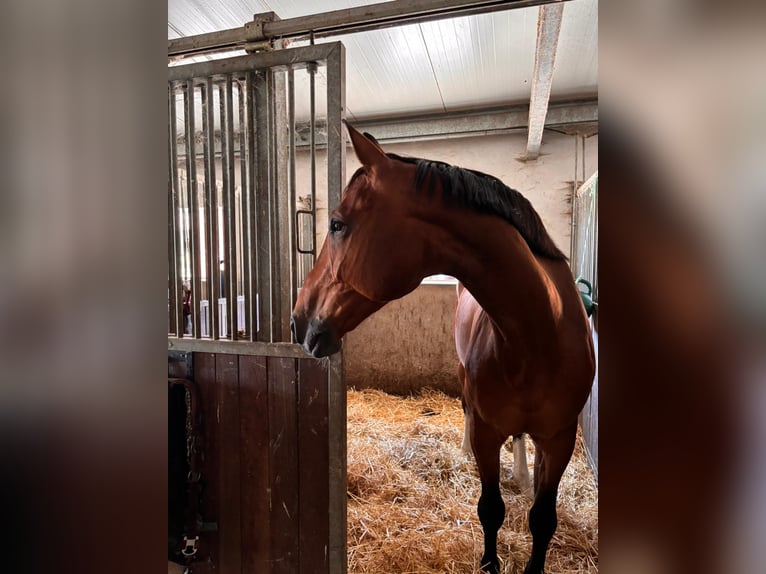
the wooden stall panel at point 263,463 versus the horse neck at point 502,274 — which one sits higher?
the horse neck at point 502,274

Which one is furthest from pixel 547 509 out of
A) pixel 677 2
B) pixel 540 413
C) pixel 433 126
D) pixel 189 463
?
pixel 433 126

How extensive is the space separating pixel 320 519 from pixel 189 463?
0.43 meters

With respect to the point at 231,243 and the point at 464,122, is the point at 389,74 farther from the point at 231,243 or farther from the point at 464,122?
the point at 231,243

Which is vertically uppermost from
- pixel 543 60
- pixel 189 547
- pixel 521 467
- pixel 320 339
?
pixel 543 60

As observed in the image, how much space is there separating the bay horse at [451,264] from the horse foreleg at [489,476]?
182 millimetres

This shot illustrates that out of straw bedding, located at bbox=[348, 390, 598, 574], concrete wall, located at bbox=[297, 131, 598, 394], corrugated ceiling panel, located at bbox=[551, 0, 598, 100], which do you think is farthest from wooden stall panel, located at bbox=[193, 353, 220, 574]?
concrete wall, located at bbox=[297, 131, 598, 394]

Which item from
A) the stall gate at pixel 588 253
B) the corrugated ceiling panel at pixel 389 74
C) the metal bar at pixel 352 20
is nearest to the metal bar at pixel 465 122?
the corrugated ceiling panel at pixel 389 74

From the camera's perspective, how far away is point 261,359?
1188mm

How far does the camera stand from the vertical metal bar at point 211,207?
1187 millimetres

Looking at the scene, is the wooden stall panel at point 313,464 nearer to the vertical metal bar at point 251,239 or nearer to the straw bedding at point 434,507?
the vertical metal bar at point 251,239

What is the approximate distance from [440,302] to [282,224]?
2.36 meters

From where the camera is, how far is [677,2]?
16 cm

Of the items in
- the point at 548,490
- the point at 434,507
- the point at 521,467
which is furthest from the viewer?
the point at 521,467

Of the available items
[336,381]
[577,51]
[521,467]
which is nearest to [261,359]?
[336,381]
